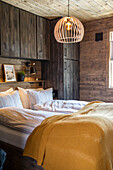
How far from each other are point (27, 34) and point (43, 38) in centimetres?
54

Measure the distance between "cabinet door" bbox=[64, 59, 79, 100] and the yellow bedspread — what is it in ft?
8.81

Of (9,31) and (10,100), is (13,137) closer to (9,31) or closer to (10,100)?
(10,100)

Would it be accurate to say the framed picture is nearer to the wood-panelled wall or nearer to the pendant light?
the pendant light

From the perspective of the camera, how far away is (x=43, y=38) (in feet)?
14.2

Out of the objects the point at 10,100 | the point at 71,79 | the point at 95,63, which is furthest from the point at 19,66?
the point at 95,63

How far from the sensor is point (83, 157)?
150 centimetres

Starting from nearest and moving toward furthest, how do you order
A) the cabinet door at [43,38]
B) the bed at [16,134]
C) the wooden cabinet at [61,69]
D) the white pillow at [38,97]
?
the bed at [16,134], the white pillow at [38,97], the cabinet door at [43,38], the wooden cabinet at [61,69]

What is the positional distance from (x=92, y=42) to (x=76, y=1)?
156 centimetres

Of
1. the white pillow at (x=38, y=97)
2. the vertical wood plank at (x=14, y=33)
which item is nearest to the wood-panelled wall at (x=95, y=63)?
the white pillow at (x=38, y=97)

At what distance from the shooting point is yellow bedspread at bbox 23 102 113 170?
4.88 ft

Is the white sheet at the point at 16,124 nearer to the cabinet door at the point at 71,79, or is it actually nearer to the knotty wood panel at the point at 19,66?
the knotty wood panel at the point at 19,66

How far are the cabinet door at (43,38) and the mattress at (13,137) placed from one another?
2316mm

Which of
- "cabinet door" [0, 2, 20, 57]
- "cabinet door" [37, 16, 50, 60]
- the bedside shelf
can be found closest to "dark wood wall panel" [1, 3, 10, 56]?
"cabinet door" [0, 2, 20, 57]

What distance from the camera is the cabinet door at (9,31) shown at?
3400mm
